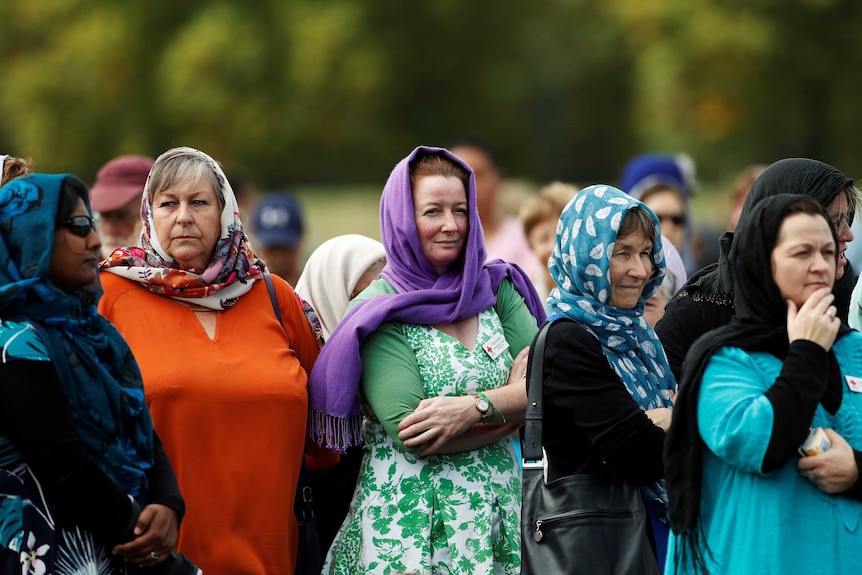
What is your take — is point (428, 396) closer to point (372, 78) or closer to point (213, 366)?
point (213, 366)

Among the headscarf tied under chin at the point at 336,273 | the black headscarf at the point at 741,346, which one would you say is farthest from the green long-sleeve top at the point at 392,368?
the black headscarf at the point at 741,346

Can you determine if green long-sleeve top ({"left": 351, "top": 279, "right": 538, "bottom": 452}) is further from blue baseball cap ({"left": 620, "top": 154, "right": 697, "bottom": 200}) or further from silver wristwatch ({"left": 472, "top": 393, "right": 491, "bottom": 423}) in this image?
blue baseball cap ({"left": 620, "top": 154, "right": 697, "bottom": 200})

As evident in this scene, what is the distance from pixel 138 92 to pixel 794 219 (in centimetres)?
1877

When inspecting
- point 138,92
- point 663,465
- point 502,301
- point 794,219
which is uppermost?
point 138,92

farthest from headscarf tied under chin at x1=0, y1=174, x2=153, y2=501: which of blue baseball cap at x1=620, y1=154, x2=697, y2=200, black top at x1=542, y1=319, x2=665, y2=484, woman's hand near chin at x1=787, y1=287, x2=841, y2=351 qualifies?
blue baseball cap at x1=620, y1=154, x2=697, y2=200

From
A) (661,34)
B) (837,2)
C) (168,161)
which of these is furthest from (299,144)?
(168,161)

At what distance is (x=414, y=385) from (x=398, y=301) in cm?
31

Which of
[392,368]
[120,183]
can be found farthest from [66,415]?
[120,183]


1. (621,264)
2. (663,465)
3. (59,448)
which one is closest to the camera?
(59,448)

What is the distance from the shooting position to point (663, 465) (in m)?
3.98

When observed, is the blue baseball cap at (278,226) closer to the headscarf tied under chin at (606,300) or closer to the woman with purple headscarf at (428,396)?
the woman with purple headscarf at (428,396)

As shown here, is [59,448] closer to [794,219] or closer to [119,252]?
[119,252]

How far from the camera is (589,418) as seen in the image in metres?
4.06

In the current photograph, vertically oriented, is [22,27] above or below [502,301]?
above
